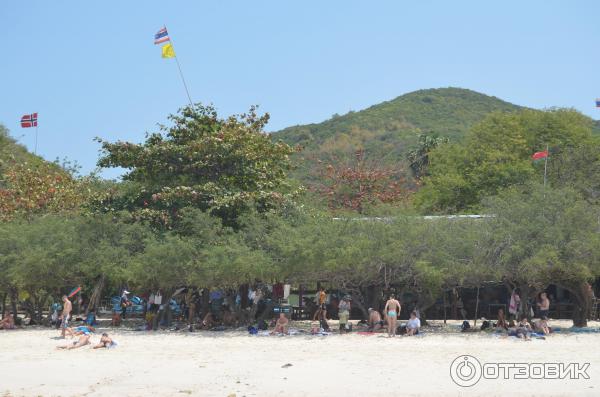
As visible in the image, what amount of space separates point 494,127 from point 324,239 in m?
24.7

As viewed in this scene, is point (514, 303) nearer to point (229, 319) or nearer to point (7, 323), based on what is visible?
→ point (229, 319)

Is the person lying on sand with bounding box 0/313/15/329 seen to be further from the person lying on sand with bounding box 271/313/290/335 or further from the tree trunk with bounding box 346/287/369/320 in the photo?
the tree trunk with bounding box 346/287/369/320

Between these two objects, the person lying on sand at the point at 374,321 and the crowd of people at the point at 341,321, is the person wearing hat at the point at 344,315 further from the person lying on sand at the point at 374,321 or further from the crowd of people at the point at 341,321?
the person lying on sand at the point at 374,321

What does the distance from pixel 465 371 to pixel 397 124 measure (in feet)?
264

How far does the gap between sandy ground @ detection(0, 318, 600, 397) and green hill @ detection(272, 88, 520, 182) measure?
49.1m

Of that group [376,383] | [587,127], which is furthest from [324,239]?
[587,127]

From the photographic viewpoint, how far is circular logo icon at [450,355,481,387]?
46.0ft

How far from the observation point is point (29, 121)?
44531mm

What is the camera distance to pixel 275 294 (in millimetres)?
24969

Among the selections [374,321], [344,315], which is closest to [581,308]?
[374,321]

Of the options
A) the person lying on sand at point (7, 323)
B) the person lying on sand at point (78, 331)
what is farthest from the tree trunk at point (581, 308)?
the person lying on sand at point (7, 323)

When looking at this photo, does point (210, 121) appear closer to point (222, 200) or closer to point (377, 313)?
point (222, 200)

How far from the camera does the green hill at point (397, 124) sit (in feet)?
258

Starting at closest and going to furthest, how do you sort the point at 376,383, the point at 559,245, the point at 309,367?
the point at 376,383
the point at 309,367
the point at 559,245
